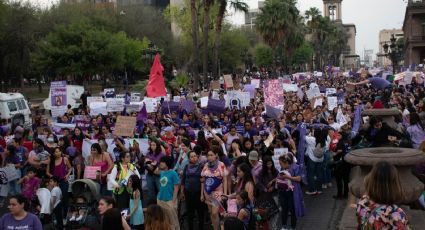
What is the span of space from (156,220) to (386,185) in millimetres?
2067

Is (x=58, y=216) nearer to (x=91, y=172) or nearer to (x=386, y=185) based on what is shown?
(x=91, y=172)

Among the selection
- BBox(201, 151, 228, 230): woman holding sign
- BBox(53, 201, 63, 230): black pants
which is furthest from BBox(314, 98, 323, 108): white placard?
BBox(53, 201, 63, 230): black pants

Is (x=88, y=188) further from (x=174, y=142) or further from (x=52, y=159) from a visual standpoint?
(x=174, y=142)

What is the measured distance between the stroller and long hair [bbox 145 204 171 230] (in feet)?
8.28

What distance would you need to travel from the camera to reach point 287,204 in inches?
395

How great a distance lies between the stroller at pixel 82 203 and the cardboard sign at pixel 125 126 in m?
4.68

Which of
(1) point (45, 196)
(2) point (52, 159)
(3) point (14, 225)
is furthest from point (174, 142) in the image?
(3) point (14, 225)

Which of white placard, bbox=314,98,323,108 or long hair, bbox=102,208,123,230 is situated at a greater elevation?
long hair, bbox=102,208,123,230

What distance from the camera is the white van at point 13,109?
91.0 ft

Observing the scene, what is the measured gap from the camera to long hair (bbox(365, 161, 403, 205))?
5188 mm

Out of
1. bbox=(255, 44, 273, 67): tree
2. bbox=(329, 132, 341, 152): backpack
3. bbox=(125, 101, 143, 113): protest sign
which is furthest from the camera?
bbox=(255, 44, 273, 67): tree

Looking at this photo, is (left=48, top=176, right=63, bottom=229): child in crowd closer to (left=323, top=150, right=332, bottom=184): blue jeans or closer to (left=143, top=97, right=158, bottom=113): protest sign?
(left=323, top=150, right=332, bottom=184): blue jeans

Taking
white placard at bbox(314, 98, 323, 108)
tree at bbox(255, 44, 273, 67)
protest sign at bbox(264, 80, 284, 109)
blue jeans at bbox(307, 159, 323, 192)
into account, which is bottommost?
blue jeans at bbox(307, 159, 323, 192)

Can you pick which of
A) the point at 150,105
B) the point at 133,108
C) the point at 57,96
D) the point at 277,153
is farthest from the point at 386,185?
the point at 57,96
